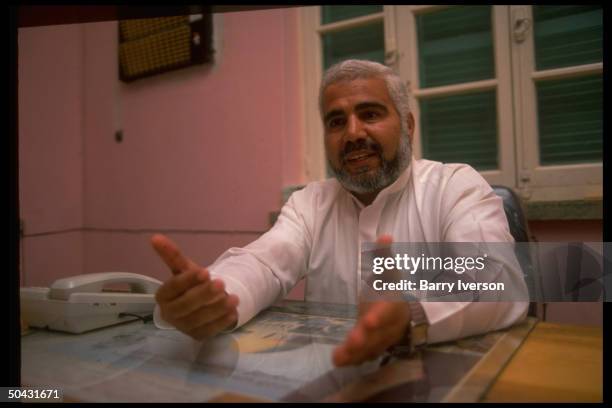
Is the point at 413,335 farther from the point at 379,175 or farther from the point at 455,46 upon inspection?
the point at 455,46

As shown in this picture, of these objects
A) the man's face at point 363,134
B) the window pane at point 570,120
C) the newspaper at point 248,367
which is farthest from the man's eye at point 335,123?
the window pane at point 570,120

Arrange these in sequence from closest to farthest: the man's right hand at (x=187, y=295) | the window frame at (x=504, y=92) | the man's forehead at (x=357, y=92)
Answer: the man's right hand at (x=187, y=295)
the man's forehead at (x=357, y=92)
the window frame at (x=504, y=92)

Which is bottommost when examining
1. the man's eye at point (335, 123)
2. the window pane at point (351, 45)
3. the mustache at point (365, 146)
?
the mustache at point (365, 146)

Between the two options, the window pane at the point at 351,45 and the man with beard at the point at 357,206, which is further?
the window pane at the point at 351,45

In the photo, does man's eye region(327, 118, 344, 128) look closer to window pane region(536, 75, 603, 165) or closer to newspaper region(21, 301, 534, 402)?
newspaper region(21, 301, 534, 402)

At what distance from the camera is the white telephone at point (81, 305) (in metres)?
0.59

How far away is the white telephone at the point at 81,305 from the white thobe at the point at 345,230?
0.15 metres

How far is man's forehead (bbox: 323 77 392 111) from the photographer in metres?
0.92

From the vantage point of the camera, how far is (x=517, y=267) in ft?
2.03

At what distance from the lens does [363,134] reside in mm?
934

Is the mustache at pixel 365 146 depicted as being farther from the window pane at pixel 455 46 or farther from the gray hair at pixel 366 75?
the window pane at pixel 455 46
